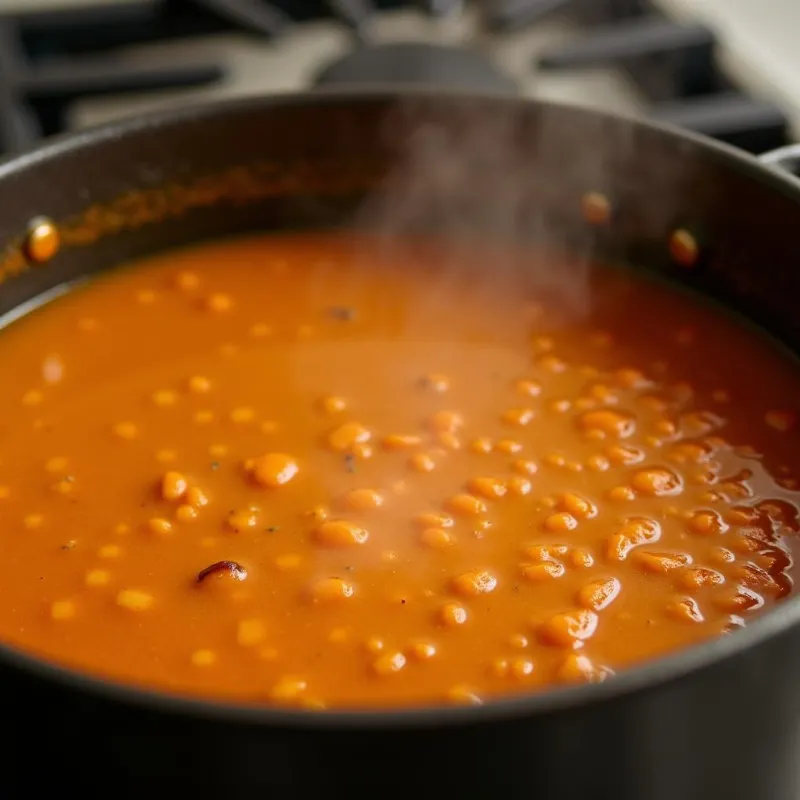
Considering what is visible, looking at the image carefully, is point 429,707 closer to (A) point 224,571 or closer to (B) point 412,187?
(A) point 224,571

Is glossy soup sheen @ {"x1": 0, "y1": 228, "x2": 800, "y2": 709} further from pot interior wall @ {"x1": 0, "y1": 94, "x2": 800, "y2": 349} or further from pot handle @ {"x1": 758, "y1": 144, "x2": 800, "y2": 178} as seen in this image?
pot handle @ {"x1": 758, "y1": 144, "x2": 800, "y2": 178}

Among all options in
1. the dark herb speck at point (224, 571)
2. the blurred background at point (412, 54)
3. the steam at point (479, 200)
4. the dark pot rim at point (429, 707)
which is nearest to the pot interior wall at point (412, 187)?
the steam at point (479, 200)

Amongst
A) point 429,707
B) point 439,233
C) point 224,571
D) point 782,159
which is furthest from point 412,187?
point 429,707

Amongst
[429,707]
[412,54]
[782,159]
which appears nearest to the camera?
[429,707]

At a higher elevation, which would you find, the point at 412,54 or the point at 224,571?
the point at 412,54

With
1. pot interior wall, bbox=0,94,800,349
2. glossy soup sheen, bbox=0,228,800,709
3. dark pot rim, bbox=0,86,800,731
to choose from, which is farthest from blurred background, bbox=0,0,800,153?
dark pot rim, bbox=0,86,800,731

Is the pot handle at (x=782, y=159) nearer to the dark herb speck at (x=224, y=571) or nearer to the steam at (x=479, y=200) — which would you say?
the steam at (x=479, y=200)

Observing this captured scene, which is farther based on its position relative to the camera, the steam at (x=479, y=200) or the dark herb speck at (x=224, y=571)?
the steam at (x=479, y=200)

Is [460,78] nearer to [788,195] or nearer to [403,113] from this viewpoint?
[403,113]
